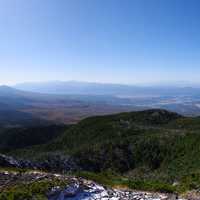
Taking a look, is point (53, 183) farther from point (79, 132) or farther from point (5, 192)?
point (79, 132)

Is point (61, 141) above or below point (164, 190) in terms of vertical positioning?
below

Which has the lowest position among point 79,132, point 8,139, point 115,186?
point 8,139

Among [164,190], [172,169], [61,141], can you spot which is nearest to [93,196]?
[164,190]

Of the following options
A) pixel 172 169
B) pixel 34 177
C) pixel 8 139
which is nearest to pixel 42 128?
pixel 8 139

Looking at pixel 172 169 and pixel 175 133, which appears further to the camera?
pixel 175 133

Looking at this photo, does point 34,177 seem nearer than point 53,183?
No

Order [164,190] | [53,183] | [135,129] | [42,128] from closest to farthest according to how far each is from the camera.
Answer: [53,183]
[164,190]
[135,129]
[42,128]

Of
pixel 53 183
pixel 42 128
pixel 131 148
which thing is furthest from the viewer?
pixel 42 128

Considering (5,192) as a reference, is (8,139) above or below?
below

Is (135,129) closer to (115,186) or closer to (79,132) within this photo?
(79,132)
